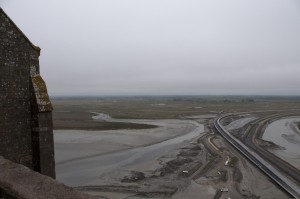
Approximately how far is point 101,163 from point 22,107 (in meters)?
19.3

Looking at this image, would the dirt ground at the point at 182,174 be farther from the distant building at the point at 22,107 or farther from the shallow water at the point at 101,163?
the distant building at the point at 22,107

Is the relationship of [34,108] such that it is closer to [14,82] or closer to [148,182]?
[14,82]

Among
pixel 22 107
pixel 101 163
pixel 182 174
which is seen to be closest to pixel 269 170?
pixel 182 174

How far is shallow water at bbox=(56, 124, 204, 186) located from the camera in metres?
22.6

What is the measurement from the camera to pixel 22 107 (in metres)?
8.97

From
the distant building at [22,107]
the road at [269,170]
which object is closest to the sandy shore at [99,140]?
the road at [269,170]

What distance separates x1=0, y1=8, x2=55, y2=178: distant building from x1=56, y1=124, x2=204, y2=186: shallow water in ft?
41.9

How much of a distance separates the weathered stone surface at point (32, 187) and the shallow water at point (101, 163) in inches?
682

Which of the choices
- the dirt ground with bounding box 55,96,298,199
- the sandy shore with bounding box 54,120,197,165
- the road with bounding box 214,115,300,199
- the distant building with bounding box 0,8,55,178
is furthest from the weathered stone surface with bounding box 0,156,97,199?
the sandy shore with bounding box 54,120,197,165

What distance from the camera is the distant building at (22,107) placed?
28.3 feet

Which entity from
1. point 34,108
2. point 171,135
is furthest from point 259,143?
point 34,108

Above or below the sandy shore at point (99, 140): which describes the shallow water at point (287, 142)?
below

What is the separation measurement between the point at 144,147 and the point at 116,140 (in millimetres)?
5086

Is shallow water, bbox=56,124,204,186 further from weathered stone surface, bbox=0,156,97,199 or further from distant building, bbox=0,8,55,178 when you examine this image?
weathered stone surface, bbox=0,156,97,199
